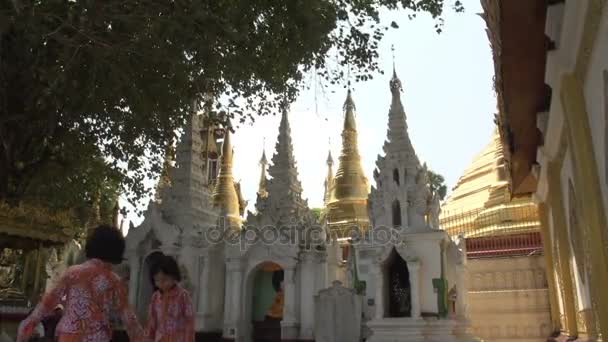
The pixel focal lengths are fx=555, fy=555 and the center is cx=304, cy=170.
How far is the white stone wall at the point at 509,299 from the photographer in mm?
14609

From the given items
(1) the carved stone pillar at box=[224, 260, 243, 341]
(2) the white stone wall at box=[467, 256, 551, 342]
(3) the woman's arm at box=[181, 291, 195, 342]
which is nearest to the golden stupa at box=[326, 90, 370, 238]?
(2) the white stone wall at box=[467, 256, 551, 342]

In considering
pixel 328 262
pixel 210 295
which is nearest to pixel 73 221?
pixel 210 295

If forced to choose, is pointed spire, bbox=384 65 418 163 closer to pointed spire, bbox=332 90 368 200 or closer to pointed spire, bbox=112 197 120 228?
pointed spire, bbox=332 90 368 200

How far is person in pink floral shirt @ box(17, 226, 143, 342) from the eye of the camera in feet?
13.2

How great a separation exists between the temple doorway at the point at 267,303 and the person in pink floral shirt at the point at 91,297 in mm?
10296

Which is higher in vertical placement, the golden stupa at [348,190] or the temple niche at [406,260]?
the golden stupa at [348,190]

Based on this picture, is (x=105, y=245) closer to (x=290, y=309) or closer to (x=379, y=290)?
(x=379, y=290)

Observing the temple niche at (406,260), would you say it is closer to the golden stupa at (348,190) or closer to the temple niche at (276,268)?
the temple niche at (276,268)

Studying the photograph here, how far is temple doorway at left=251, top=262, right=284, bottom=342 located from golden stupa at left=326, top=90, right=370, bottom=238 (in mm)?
4762

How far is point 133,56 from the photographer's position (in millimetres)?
10391

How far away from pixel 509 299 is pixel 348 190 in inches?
301

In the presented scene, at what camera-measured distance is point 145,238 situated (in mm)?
15953

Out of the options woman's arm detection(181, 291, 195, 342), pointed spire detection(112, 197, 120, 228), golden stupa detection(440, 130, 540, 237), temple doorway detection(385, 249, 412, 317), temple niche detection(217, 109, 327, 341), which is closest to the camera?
woman's arm detection(181, 291, 195, 342)

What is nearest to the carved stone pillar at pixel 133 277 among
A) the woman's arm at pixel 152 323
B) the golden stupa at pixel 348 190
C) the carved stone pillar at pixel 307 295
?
the carved stone pillar at pixel 307 295
